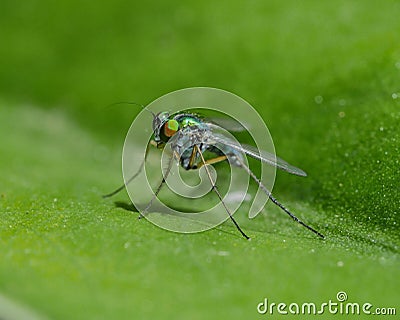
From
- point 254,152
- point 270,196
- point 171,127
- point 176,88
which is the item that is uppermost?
point 176,88

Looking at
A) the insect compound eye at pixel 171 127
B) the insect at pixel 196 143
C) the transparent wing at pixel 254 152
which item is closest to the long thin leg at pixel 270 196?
the insect at pixel 196 143

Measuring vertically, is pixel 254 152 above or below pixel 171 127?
below

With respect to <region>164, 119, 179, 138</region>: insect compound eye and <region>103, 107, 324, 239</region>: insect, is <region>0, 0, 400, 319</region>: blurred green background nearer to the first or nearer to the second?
<region>103, 107, 324, 239</region>: insect

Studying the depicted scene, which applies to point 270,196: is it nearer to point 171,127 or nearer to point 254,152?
point 254,152

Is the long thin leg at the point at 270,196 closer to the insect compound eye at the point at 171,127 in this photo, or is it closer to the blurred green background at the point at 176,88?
the blurred green background at the point at 176,88

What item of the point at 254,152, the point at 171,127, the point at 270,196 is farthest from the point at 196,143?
the point at 270,196

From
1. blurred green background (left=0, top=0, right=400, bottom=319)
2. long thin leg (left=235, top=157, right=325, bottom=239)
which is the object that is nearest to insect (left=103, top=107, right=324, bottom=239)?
long thin leg (left=235, top=157, right=325, bottom=239)
